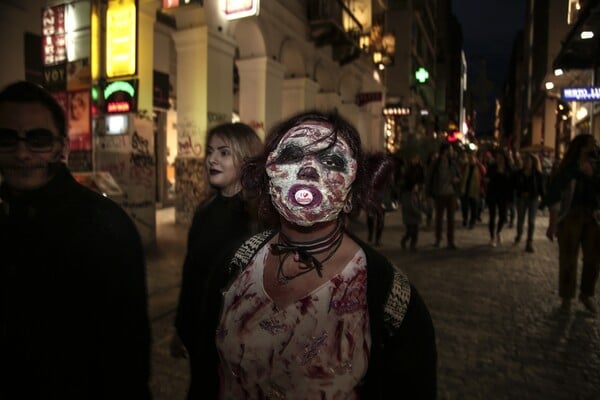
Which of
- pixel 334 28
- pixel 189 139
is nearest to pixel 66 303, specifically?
pixel 189 139

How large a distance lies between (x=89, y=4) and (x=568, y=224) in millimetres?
8386

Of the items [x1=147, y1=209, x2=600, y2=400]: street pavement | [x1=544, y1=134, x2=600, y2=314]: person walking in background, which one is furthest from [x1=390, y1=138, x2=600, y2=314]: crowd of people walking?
[x1=147, y1=209, x2=600, y2=400]: street pavement

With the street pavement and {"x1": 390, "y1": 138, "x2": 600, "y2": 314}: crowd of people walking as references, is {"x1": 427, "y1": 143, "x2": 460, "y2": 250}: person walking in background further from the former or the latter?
the street pavement

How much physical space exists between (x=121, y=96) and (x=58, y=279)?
25.7 ft

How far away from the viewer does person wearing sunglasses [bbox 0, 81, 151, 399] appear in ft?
4.84

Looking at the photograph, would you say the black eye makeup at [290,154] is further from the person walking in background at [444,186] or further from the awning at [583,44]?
the awning at [583,44]

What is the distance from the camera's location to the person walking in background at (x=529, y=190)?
8.95 metres

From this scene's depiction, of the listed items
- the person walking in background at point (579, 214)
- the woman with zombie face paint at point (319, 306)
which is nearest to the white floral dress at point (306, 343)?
the woman with zombie face paint at point (319, 306)

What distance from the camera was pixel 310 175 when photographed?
4.45 feet

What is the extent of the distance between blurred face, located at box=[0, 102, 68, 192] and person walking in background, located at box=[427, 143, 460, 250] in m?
8.13

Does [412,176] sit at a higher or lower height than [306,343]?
higher

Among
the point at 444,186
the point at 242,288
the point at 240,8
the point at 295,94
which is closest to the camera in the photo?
the point at 242,288

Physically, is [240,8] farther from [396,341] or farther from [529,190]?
[396,341]

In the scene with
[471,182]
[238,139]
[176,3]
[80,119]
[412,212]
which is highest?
[176,3]
